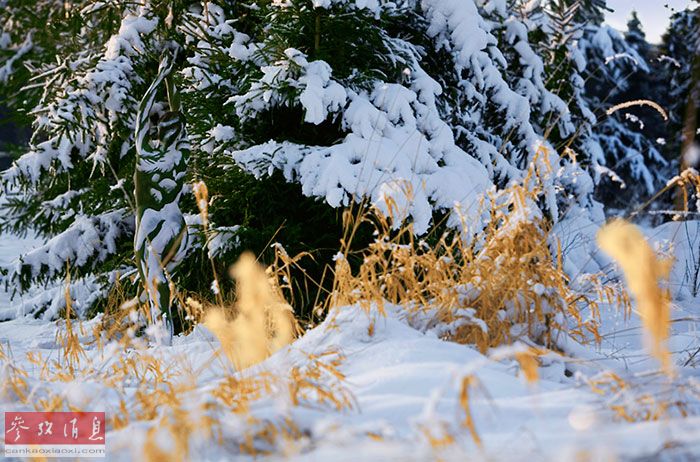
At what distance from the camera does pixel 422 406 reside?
147 cm

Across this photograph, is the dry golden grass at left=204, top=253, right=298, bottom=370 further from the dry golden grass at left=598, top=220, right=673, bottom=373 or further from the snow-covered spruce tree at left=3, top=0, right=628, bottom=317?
the snow-covered spruce tree at left=3, top=0, right=628, bottom=317

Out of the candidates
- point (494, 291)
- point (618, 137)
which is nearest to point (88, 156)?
point (494, 291)

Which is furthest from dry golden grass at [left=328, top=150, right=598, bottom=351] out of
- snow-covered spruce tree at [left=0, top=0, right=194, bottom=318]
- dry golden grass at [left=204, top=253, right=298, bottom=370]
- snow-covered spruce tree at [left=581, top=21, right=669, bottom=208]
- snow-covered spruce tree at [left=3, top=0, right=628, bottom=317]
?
snow-covered spruce tree at [left=581, top=21, right=669, bottom=208]

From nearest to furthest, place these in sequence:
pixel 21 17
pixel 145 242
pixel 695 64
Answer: pixel 145 242 → pixel 21 17 → pixel 695 64

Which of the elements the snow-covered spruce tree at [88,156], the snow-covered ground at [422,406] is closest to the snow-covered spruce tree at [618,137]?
the snow-covered spruce tree at [88,156]

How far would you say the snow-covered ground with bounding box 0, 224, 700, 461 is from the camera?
110 cm

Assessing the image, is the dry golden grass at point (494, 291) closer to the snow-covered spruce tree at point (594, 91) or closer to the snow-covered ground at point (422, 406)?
the snow-covered ground at point (422, 406)

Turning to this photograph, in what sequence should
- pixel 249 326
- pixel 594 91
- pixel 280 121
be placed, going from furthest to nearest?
pixel 594 91, pixel 280 121, pixel 249 326

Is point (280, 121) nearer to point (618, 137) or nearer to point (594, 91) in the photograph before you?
point (618, 137)

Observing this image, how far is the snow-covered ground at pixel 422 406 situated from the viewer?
110 cm

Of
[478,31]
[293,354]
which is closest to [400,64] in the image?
[478,31]

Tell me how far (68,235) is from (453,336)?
422 cm

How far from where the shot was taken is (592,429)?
117 cm

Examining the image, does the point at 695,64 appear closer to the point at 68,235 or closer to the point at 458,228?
the point at 458,228
